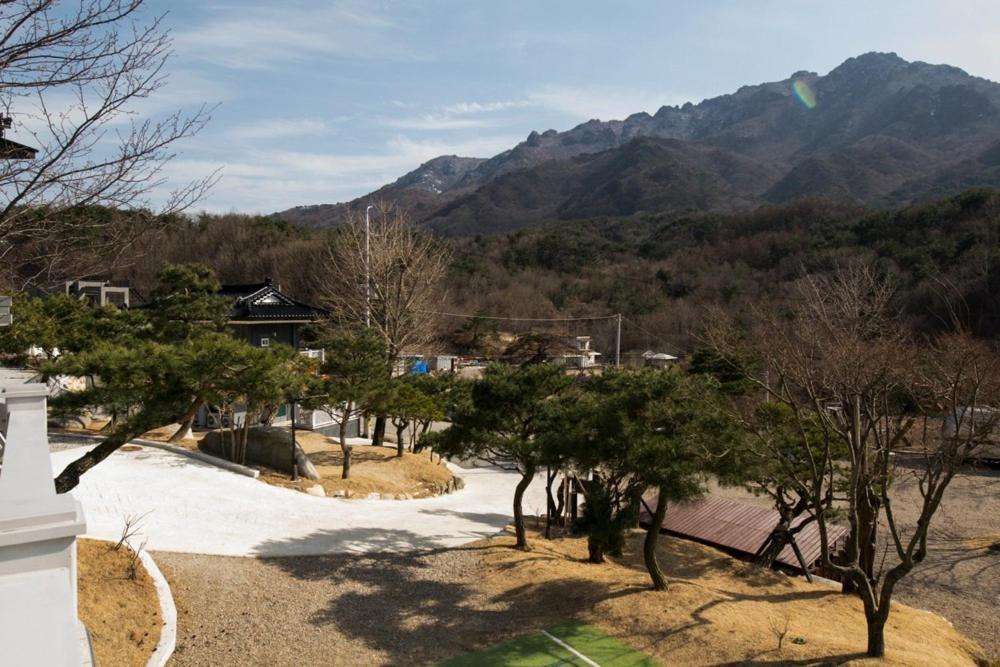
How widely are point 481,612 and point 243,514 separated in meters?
4.40

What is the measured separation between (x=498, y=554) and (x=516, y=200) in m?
89.9

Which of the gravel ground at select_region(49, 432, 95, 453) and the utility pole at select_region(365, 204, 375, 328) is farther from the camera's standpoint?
the utility pole at select_region(365, 204, 375, 328)

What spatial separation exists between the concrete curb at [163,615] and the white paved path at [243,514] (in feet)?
3.39

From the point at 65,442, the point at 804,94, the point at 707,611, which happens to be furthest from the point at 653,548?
the point at 804,94

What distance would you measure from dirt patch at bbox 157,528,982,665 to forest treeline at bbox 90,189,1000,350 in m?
20.7

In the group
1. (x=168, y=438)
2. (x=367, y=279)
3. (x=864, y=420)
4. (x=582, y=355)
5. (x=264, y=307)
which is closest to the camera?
(x=864, y=420)

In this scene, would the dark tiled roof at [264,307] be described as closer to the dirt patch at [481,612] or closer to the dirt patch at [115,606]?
the dirt patch at [481,612]

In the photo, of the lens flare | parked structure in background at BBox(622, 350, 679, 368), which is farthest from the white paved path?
the lens flare

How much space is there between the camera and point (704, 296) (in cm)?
3794

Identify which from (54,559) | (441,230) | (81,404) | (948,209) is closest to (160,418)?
(81,404)

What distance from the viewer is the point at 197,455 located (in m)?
12.5

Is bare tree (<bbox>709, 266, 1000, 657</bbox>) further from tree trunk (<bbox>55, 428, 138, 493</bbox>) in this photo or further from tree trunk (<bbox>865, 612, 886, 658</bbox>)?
tree trunk (<bbox>55, 428, 138, 493</bbox>)

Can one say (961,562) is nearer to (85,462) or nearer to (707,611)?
(707,611)

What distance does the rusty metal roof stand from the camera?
10875 millimetres
